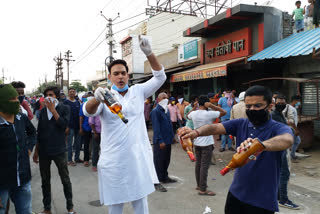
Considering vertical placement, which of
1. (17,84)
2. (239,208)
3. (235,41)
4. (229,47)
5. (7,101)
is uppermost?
(235,41)

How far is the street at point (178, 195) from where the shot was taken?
4.03 metres

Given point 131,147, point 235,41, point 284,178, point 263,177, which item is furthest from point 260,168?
point 235,41

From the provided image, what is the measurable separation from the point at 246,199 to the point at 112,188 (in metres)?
1.24

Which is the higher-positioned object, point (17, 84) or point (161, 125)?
point (17, 84)

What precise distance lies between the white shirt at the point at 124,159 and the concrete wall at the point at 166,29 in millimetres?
22133

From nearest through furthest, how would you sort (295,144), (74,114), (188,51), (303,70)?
(295,144)
(74,114)
(303,70)
(188,51)

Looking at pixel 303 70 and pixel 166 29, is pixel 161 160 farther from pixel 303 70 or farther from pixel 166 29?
pixel 166 29

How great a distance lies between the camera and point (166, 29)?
24.4m

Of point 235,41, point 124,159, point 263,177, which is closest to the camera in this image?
point 263,177

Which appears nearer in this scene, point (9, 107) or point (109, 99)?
point (109, 99)

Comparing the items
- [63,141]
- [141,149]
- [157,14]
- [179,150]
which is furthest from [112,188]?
[157,14]

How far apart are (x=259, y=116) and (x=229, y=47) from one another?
9913 millimetres

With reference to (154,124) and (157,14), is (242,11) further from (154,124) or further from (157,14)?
(157,14)

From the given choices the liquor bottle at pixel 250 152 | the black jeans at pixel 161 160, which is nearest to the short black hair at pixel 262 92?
the liquor bottle at pixel 250 152
